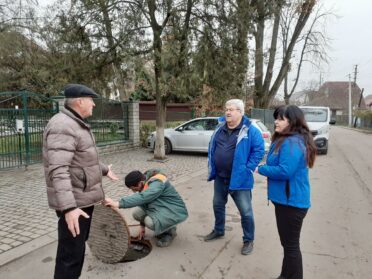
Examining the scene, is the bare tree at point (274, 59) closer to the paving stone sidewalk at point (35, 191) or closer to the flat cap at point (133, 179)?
the paving stone sidewalk at point (35, 191)

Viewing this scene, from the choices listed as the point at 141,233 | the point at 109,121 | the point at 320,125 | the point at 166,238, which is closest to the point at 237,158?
the point at 166,238

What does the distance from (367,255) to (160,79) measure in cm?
771

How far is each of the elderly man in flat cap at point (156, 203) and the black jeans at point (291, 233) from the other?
1356mm

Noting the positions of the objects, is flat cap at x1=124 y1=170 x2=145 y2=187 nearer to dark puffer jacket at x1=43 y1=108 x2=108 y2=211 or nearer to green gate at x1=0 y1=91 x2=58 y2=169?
dark puffer jacket at x1=43 y1=108 x2=108 y2=211

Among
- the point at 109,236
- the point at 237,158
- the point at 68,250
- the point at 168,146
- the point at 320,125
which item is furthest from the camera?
the point at 320,125

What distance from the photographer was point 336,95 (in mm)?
76125

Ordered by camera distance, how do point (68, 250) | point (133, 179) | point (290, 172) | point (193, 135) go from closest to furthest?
1. point (68, 250)
2. point (290, 172)
3. point (133, 179)
4. point (193, 135)

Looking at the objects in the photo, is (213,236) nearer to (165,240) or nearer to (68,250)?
(165,240)

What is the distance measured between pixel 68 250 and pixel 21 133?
7.53m

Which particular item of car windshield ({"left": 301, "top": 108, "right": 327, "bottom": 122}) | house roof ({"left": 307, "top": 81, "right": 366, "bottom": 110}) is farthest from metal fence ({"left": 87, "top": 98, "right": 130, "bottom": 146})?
house roof ({"left": 307, "top": 81, "right": 366, "bottom": 110})

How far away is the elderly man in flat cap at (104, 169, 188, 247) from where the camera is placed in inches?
143

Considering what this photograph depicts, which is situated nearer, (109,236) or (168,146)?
(109,236)

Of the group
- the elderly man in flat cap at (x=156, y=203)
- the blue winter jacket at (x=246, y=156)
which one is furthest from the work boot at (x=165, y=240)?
the blue winter jacket at (x=246, y=156)

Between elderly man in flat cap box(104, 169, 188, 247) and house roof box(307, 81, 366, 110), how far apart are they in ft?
237
